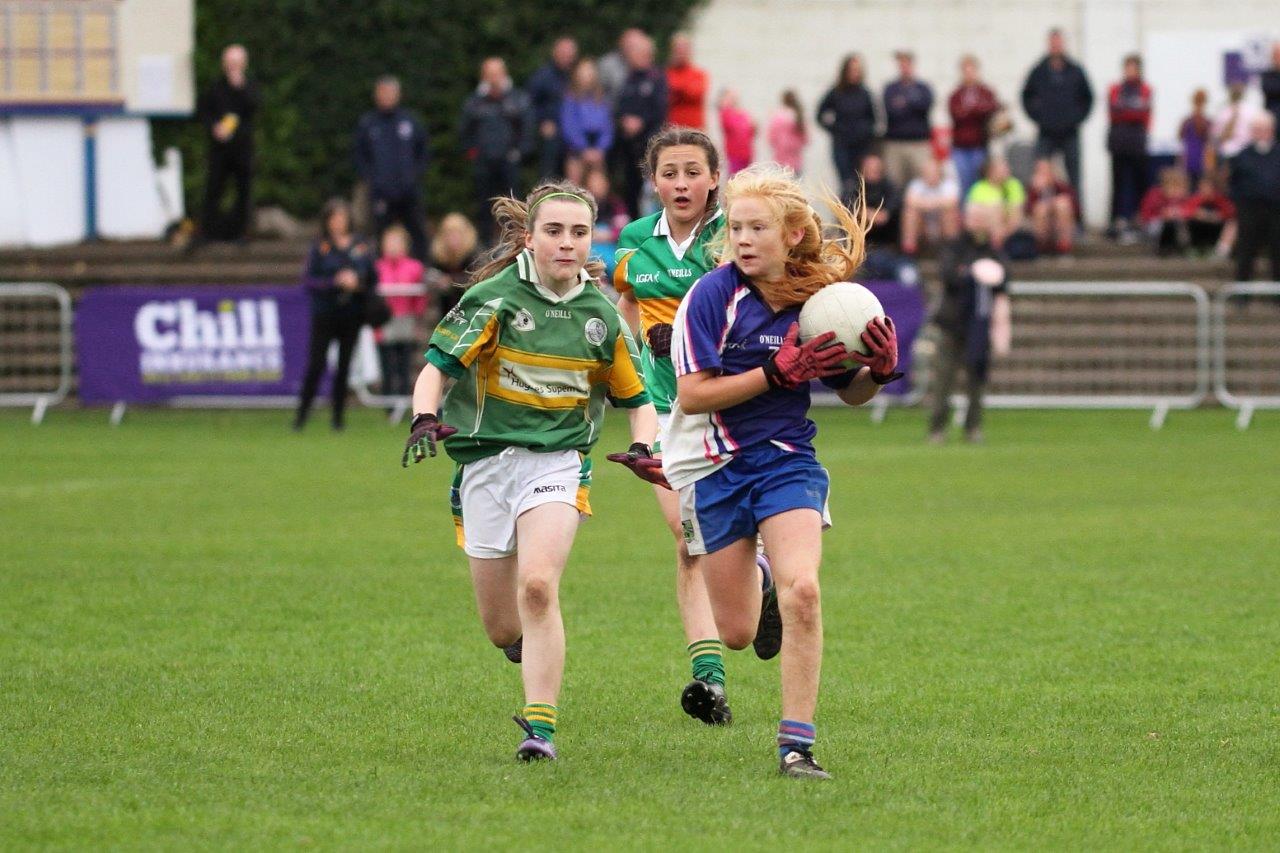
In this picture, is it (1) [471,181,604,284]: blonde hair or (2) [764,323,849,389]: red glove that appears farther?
(1) [471,181,604,284]: blonde hair

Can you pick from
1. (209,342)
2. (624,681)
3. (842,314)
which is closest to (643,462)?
(842,314)

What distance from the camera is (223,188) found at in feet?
83.9

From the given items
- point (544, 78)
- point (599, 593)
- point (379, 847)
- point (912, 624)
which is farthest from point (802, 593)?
point (544, 78)

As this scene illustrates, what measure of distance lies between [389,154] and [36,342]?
4334 mm

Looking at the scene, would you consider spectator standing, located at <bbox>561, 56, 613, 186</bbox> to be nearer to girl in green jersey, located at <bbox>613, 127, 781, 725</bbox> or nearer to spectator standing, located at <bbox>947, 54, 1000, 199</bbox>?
spectator standing, located at <bbox>947, 54, 1000, 199</bbox>

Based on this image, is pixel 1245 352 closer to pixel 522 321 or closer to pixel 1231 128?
pixel 1231 128

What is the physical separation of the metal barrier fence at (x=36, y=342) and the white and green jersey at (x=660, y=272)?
15.4 meters

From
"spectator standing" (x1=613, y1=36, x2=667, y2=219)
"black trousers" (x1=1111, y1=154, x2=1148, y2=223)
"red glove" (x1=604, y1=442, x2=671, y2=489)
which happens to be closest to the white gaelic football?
"red glove" (x1=604, y1=442, x2=671, y2=489)

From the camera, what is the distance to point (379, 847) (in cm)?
539

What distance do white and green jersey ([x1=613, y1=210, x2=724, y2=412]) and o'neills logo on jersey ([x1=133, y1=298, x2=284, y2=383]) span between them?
1407cm

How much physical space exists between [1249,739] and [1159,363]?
50.3 ft

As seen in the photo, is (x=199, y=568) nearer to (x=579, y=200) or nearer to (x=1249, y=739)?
(x=579, y=200)

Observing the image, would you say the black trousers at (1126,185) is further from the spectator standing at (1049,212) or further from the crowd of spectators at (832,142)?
the spectator standing at (1049,212)

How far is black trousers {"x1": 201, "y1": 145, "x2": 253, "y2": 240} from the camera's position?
80.4 feet
